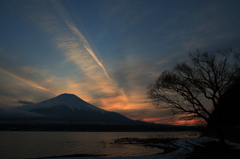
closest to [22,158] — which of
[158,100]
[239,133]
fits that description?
[158,100]

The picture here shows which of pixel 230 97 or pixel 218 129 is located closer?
pixel 218 129

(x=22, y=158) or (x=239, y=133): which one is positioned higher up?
(x=239, y=133)

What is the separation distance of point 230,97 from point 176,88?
26.7 ft

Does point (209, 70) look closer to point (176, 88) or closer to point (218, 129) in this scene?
point (176, 88)

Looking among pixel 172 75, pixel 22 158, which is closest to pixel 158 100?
pixel 172 75

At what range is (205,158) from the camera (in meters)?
16.8

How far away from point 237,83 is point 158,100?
9.61 meters

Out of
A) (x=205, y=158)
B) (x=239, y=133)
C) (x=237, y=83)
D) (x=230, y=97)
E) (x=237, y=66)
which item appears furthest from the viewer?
(x=239, y=133)

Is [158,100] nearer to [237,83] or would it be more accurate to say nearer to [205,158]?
[205,158]

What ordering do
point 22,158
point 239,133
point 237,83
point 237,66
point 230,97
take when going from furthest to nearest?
point 239,133
point 22,158
point 230,97
point 237,83
point 237,66

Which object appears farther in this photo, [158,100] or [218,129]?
[158,100]

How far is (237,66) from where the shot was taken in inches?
754

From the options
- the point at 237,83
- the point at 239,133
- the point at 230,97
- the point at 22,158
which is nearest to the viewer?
the point at 237,83

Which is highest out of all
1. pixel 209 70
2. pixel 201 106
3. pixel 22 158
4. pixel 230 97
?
pixel 209 70
